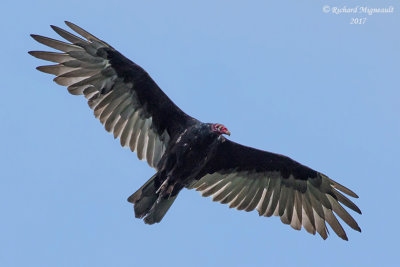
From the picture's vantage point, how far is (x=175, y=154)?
12.1 meters

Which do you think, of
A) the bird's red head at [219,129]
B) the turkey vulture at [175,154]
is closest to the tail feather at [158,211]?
the turkey vulture at [175,154]

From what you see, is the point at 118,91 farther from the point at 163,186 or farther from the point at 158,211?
the point at 158,211

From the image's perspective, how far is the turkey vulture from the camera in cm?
1213

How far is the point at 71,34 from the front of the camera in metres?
12.1

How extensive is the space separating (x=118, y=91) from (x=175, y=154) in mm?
1444

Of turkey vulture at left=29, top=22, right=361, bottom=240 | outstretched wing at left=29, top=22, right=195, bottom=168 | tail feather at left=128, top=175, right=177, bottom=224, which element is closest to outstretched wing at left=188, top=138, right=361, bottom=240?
turkey vulture at left=29, top=22, right=361, bottom=240

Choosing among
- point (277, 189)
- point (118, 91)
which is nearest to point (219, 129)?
point (118, 91)

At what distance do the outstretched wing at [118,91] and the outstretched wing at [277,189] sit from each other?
1053 millimetres

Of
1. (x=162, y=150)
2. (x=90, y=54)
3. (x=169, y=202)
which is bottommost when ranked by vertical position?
(x=169, y=202)

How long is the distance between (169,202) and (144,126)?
52.5 inches

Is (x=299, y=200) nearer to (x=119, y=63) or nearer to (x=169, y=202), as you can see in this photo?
(x=169, y=202)

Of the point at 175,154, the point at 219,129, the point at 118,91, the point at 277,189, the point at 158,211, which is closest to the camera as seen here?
the point at 219,129

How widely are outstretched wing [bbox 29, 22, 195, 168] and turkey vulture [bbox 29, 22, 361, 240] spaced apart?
0.02 metres

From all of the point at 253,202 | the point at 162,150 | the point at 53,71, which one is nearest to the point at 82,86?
the point at 53,71
